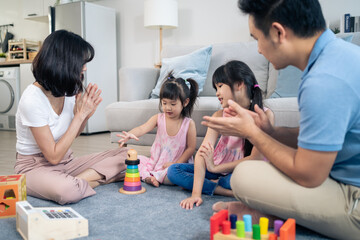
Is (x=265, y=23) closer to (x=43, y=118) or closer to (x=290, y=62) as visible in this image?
(x=290, y=62)

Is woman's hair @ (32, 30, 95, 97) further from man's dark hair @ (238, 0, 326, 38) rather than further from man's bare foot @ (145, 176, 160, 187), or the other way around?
man's dark hair @ (238, 0, 326, 38)

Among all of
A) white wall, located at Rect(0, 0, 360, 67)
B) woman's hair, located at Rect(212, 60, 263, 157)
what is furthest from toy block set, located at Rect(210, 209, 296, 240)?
white wall, located at Rect(0, 0, 360, 67)

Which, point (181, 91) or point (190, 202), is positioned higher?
point (181, 91)

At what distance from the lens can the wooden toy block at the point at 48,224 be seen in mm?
995

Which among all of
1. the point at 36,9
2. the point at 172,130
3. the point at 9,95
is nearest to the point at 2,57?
the point at 9,95

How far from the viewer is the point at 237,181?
1.04 meters

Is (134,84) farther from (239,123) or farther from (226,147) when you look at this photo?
(239,123)

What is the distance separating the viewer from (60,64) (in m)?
1.40

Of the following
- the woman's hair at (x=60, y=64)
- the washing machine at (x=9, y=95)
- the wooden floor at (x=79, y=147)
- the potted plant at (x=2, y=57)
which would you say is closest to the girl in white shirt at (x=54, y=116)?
the woman's hair at (x=60, y=64)

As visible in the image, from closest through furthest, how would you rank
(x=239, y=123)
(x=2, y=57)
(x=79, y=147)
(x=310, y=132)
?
1. (x=310, y=132)
2. (x=239, y=123)
3. (x=79, y=147)
4. (x=2, y=57)

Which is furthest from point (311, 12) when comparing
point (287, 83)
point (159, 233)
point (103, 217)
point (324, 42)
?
point (287, 83)

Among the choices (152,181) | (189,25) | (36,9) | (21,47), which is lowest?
(152,181)

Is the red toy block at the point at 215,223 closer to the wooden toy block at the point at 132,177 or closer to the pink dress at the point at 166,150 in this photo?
the wooden toy block at the point at 132,177

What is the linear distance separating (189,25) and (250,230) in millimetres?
3221
